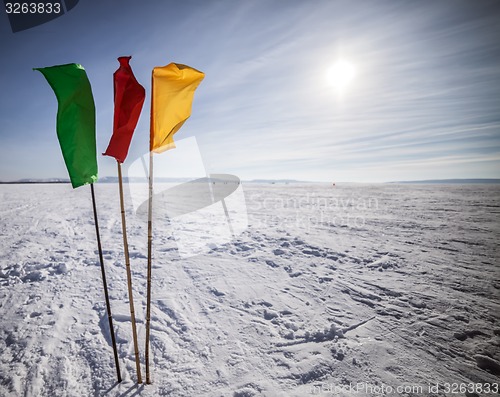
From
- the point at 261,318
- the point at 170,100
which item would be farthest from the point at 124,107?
the point at 261,318

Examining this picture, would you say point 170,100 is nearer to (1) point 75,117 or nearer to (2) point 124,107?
(2) point 124,107

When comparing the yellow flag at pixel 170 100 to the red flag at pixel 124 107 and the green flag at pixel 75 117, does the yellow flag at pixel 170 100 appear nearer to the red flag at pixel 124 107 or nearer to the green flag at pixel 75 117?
the red flag at pixel 124 107

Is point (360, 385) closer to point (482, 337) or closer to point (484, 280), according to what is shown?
point (482, 337)

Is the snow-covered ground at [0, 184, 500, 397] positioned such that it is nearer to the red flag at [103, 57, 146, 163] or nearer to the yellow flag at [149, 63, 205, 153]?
the red flag at [103, 57, 146, 163]

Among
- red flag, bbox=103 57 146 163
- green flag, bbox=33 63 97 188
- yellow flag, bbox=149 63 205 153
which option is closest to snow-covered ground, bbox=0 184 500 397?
green flag, bbox=33 63 97 188

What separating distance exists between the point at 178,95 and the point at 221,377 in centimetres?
359

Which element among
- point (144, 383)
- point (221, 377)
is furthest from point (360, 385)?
point (144, 383)

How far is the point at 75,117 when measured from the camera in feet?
8.18

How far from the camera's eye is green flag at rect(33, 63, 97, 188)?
2.41 metres

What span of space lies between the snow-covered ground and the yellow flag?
3052mm

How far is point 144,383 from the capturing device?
2924 millimetres

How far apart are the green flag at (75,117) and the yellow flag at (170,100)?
2.38 ft

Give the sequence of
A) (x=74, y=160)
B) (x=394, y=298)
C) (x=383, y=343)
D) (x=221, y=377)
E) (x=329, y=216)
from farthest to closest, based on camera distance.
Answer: (x=329, y=216) → (x=394, y=298) → (x=383, y=343) → (x=221, y=377) → (x=74, y=160)

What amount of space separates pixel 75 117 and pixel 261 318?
13.5 ft
